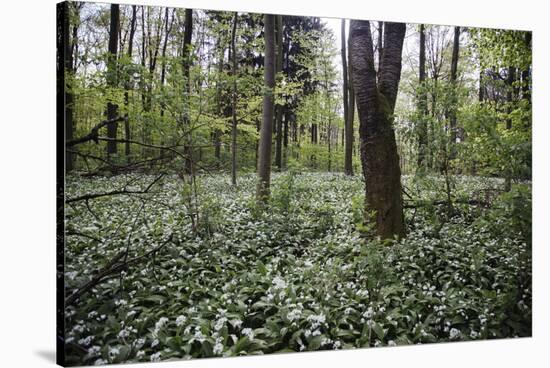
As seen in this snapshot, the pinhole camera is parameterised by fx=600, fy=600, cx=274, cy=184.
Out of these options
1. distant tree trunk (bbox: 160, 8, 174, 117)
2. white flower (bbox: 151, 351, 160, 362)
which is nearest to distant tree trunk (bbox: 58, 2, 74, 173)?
distant tree trunk (bbox: 160, 8, 174, 117)

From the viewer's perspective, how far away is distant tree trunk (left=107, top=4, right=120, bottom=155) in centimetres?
420

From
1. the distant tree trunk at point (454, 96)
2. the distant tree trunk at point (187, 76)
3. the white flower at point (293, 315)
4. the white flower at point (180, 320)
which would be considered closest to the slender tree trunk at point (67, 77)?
the distant tree trunk at point (187, 76)

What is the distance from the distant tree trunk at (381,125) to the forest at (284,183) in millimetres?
17

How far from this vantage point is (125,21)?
4.25m

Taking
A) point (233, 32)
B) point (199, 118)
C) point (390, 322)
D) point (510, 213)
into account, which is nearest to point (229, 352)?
point (390, 322)

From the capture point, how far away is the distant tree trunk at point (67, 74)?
158 inches

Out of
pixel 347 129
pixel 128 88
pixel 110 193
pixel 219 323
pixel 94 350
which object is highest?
pixel 128 88

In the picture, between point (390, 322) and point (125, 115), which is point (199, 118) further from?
point (390, 322)

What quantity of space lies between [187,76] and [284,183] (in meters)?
1.12

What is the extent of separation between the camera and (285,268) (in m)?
4.64

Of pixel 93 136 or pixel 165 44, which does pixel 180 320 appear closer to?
pixel 93 136

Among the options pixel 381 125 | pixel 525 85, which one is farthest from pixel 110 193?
pixel 525 85

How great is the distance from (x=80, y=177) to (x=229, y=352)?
1.61 meters

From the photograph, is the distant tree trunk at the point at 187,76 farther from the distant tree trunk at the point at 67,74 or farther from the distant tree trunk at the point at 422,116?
the distant tree trunk at the point at 422,116
